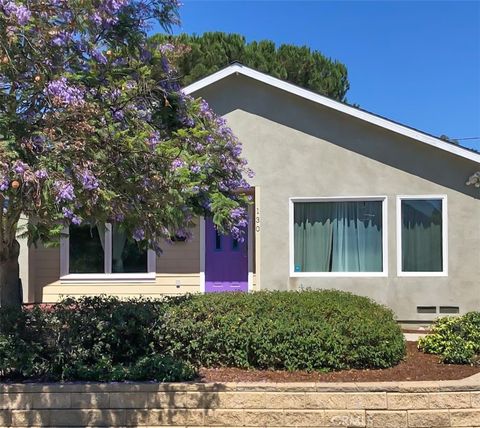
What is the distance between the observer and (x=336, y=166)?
34.5ft

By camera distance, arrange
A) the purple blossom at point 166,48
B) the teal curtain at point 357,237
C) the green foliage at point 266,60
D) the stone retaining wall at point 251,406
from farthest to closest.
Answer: the green foliage at point 266,60, the teal curtain at point 357,237, the purple blossom at point 166,48, the stone retaining wall at point 251,406

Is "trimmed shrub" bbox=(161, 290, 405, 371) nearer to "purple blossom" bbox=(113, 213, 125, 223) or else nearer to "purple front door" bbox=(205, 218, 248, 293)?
"purple blossom" bbox=(113, 213, 125, 223)

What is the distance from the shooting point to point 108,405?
5.52m

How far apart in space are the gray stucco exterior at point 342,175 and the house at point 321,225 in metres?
0.02

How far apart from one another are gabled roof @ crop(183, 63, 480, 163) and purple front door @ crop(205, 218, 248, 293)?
2805mm

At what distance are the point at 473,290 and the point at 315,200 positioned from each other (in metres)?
3.16

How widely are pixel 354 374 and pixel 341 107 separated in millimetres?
5597

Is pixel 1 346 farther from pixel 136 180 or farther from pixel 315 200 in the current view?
pixel 315 200

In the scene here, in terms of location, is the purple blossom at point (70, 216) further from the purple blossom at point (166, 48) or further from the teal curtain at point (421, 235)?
the teal curtain at point (421, 235)

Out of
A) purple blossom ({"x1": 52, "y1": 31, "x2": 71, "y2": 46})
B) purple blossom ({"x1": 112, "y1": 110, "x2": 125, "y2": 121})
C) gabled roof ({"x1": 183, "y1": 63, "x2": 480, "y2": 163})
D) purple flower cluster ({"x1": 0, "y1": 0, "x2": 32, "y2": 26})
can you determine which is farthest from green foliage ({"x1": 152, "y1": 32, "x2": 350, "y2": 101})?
purple flower cluster ({"x1": 0, "y1": 0, "x2": 32, "y2": 26})

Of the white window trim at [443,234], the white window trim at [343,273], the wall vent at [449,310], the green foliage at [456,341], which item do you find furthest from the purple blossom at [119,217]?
the wall vent at [449,310]

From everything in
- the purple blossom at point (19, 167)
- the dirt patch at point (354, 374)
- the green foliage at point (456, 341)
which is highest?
the purple blossom at point (19, 167)

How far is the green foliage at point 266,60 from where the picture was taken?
1911cm

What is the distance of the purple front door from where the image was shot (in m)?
11.1
